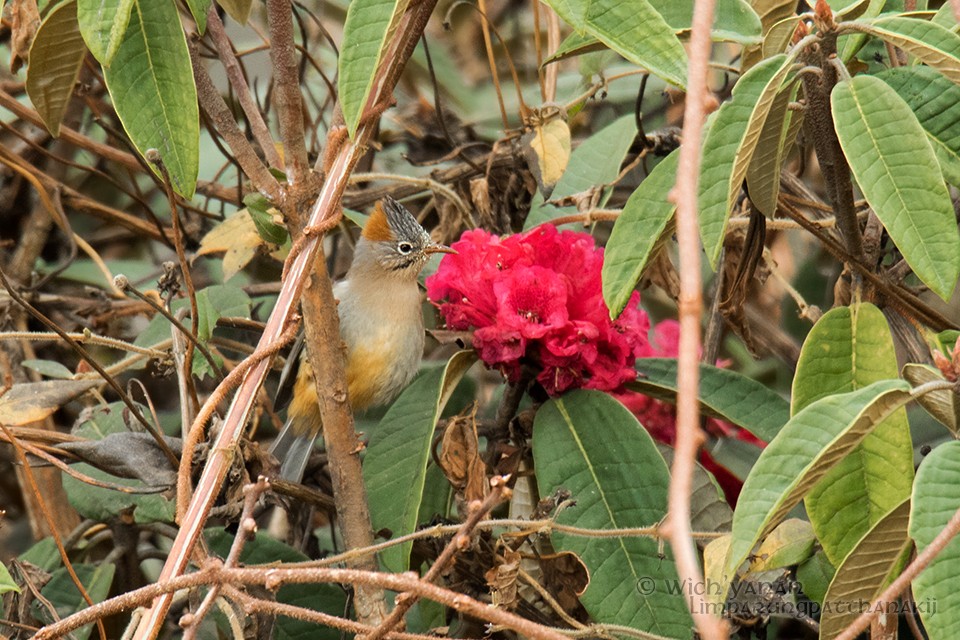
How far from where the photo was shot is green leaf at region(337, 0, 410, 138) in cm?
136

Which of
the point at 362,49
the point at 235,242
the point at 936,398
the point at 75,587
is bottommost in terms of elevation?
the point at 75,587

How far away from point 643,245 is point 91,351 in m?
1.85

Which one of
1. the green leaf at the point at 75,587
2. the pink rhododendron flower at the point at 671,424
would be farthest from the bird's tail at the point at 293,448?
the pink rhododendron flower at the point at 671,424

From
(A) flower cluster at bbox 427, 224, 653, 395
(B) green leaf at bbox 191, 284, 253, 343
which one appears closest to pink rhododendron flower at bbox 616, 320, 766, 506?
(A) flower cluster at bbox 427, 224, 653, 395

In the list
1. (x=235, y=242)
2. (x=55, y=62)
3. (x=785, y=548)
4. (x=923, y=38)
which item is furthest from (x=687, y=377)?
(x=235, y=242)

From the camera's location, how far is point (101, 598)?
2.14m

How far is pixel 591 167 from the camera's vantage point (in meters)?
2.46

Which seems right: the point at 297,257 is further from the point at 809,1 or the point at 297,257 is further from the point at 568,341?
the point at 809,1

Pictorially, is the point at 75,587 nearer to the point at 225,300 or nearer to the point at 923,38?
the point at 225,300

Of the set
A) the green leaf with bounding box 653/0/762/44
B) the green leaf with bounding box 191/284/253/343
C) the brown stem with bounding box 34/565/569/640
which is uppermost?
the green leaf with bounding box 653/0/762/44

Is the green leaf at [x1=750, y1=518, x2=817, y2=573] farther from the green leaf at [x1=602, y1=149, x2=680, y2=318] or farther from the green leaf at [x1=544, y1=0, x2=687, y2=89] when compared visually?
the green leaf at [x1=544, y1=0, x2=687, y2=89]

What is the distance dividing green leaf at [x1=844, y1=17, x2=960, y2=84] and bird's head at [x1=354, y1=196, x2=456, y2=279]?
134cm

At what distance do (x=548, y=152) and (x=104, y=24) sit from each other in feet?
3.01

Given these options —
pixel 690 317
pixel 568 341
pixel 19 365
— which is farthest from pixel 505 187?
pixel 690 317
